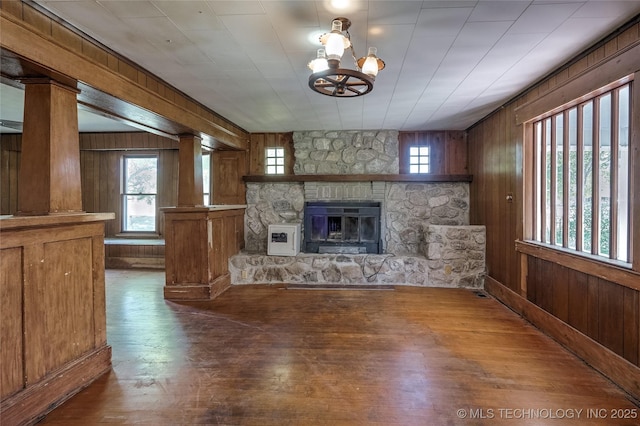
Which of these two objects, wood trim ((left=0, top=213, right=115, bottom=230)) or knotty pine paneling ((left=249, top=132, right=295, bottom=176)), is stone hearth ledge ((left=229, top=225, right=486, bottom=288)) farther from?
wood trim ((left=0, top=213, right=115, bottom=230))

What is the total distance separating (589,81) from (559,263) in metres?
1.50

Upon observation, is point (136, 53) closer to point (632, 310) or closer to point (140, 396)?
point (140, 396)

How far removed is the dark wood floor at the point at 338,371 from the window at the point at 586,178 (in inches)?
38.3

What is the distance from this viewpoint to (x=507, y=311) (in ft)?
11.6

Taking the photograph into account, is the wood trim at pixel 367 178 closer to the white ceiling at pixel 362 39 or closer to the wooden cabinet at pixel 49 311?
the white ceiling at pixel 362 39

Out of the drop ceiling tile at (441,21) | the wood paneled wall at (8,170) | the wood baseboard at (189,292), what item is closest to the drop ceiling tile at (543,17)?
the drop ceiling tile at (441,21)

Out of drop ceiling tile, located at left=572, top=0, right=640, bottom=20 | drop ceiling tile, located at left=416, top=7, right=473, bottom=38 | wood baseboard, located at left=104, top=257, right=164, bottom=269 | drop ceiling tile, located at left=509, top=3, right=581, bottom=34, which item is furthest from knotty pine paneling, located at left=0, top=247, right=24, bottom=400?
wood baseboard, located at left=104, top=257, right=164, bottom=269

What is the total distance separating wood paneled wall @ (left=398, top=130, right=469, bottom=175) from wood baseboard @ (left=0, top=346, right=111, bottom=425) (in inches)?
181

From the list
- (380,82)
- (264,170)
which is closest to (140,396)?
(380,82)

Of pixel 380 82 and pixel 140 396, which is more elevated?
pixel 380 82

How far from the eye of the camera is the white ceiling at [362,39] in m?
1.86

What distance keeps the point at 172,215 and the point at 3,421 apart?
2.58m

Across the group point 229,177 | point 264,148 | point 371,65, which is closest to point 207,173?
point 229,177

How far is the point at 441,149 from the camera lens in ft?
17.1
